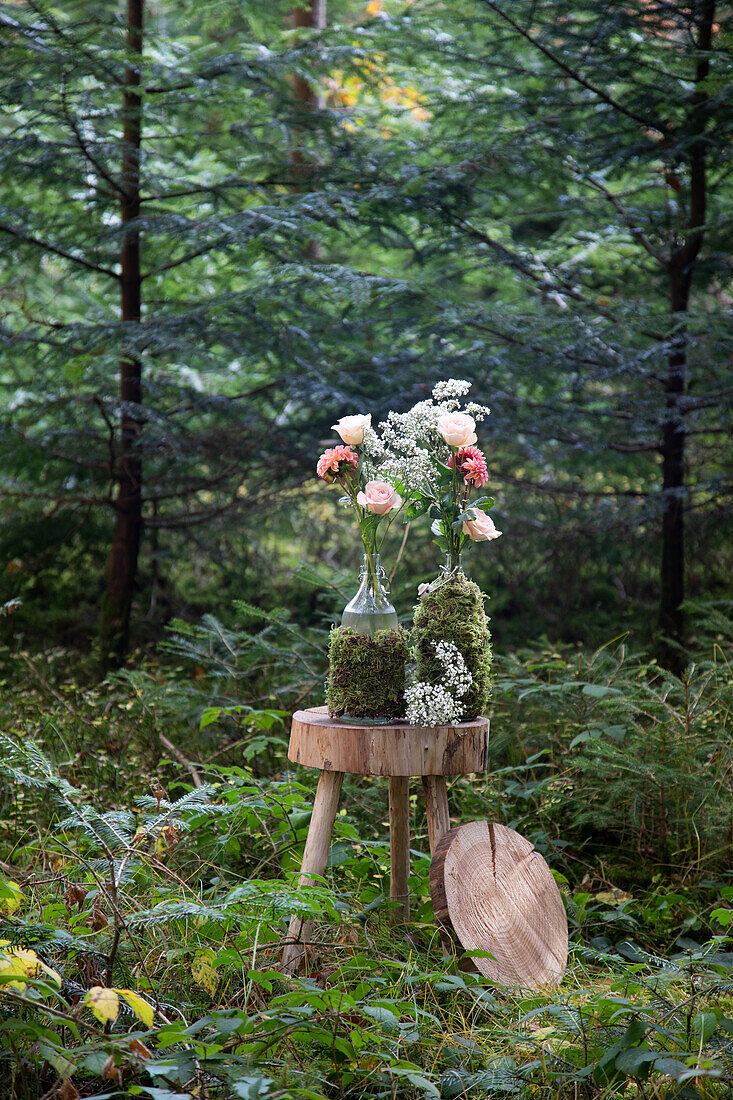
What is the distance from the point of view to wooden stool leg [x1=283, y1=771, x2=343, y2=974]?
2148 millimetres

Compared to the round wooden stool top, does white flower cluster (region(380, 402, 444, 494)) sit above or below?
above

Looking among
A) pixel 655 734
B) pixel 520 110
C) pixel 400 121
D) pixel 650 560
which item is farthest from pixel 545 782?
pixel 400 121

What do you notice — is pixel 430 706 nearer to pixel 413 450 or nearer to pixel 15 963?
pixel 413 450

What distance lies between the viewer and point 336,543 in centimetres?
653

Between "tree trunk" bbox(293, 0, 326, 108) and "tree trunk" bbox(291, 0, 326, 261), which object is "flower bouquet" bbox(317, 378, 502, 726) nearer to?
"tree trunk" bbox(291, 0, 326, 261)

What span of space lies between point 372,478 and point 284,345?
8.13 feet

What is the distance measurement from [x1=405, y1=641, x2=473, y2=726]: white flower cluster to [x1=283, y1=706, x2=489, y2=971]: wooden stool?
28 mm

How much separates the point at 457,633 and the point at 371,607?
0.83ft

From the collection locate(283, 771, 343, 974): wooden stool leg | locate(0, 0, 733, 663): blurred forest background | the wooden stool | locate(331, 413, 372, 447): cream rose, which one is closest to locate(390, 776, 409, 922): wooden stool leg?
the wooden stool

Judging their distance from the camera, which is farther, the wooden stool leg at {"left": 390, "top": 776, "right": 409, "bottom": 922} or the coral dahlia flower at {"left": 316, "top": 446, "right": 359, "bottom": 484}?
the wooden stool leg at {"left": 390, "top": 776, "right": 409, "bottom": 922}

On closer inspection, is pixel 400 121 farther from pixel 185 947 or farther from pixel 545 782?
pixel 185 947

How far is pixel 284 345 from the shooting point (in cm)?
461

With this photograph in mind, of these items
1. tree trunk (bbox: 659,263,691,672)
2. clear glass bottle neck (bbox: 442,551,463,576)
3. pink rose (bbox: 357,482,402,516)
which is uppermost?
pink rose (bbox: 357,482,402,516)

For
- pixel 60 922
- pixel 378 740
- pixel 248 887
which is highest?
pixel 378 740
